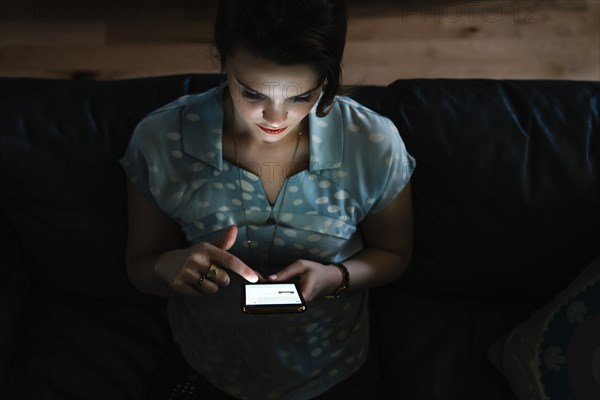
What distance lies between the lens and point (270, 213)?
1.03 m

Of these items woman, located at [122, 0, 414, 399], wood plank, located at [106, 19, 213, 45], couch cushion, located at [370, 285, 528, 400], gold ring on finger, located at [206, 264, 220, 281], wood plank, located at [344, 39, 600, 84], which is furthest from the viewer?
wood plank, located at [106, 19, 213, 45]

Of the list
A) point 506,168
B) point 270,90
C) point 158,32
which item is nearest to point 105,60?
point 158,32

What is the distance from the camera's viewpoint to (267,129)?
0.90 metres

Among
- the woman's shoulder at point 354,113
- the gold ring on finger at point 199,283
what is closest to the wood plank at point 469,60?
the woman's shoulder at point 354,113

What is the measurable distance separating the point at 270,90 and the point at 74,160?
20.2 inches

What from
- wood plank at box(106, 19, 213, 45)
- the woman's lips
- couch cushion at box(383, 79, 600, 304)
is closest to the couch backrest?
couch cushion at box(383, 79, 600, 304)

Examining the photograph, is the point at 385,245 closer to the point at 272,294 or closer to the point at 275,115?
the point at 272,294

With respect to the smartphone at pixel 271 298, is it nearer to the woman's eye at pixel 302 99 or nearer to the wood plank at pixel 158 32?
the woman's eye at pixel 302 99

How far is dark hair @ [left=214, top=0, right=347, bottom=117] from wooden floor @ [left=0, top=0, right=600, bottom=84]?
1.00 meters

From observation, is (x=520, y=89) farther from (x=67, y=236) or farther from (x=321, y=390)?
(x=67, y=236)

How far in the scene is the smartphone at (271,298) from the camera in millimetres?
917

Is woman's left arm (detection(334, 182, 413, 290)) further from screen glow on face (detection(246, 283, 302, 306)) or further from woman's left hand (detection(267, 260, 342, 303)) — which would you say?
screen glow on face (detection(246, 283, 302, 306))

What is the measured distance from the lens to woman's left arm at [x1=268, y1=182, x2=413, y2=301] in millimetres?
1028

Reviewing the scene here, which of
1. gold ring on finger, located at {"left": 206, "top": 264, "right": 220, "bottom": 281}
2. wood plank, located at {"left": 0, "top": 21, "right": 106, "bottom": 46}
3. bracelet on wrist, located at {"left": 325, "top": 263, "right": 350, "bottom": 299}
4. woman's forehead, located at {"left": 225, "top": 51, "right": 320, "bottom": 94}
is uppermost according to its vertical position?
woman's forehead, located at {"left": 225, "top": 51, "right": 320, "bottom": 94}
